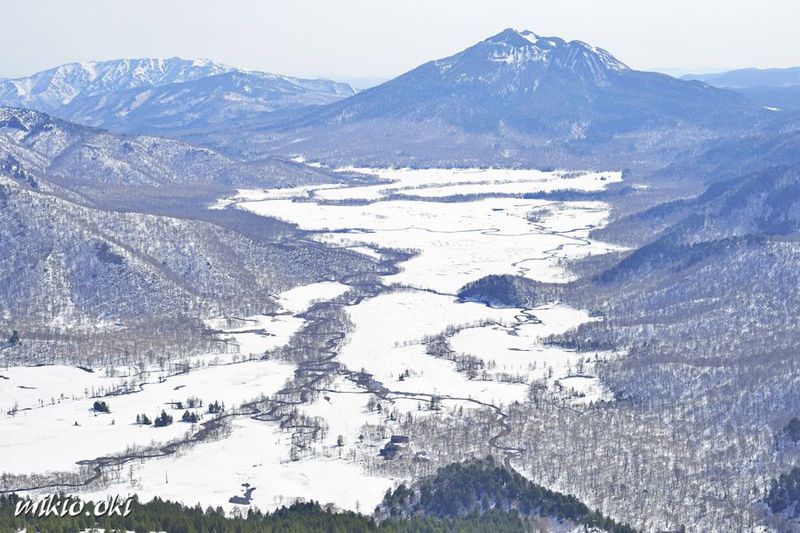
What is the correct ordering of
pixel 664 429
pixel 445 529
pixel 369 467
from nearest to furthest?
1. pixel 445 529
2. pixel 369 467
3. pixel 664 429

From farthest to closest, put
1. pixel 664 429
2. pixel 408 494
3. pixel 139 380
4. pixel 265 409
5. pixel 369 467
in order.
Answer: pixel 139 380 < pixel 265 409 < pixel 664 429 < pixel 369 467 < pixel 408 494

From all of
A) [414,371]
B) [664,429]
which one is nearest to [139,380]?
[414,371]

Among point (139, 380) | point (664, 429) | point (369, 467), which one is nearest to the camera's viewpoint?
point (369, 467)

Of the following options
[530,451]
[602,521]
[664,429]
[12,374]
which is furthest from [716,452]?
[12,374]

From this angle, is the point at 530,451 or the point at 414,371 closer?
the point at 530,451

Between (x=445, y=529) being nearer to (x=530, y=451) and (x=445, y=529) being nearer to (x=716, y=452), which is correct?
(x=530, y=451)

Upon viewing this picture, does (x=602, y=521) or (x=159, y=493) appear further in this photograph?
(x=159, y=493)

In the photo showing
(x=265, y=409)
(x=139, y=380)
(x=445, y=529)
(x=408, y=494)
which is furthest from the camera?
(x=139, y=380)

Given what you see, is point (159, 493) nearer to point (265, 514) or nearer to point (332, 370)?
point (265, 514)

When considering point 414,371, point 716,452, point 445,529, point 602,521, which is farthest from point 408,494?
point 414,371
